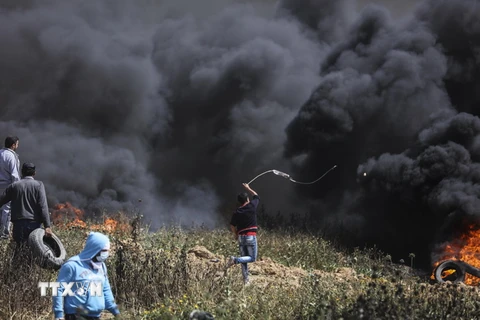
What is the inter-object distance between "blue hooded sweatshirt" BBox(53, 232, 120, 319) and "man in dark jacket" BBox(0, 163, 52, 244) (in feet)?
12.4

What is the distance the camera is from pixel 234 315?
6789 mm

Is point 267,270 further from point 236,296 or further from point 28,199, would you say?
point 28,199

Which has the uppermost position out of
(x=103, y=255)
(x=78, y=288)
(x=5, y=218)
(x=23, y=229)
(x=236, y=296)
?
(x=5, y=218)

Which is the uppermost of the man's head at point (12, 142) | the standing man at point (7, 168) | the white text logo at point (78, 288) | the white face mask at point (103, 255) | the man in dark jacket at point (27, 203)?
the man's head at point (12, 142)

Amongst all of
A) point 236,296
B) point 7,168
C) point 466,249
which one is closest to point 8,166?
point 7,168

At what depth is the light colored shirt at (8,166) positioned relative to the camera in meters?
10.7

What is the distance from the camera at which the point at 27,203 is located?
8953 millimetres

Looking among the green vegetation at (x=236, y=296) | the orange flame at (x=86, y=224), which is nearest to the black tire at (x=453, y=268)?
the green vegetation at (x=236, y=296)

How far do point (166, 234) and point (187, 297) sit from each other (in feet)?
25.3

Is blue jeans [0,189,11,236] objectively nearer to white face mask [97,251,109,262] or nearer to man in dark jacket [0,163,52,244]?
man in dark jacket [0,163,52,244]

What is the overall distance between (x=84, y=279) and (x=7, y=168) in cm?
620

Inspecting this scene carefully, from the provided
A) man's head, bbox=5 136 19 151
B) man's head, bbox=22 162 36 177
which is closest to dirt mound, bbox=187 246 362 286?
man's head, bbox=22 162 36 177

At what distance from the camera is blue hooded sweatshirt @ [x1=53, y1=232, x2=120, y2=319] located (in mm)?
5191

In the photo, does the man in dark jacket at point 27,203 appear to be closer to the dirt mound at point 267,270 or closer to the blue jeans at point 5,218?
the blue jeans at point 5,218
